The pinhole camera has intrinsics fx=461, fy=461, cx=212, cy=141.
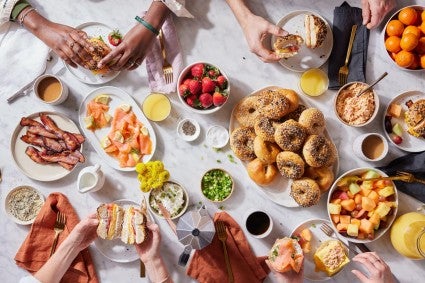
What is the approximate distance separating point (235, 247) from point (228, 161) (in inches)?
18.2

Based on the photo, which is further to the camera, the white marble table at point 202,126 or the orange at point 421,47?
the white marble table at point 202,126

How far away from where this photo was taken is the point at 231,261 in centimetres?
246

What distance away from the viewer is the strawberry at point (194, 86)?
2.37 meters

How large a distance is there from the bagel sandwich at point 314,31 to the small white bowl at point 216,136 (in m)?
0.63

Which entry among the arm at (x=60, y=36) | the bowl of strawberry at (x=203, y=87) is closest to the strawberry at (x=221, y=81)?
the bowl of strawberry at (x=203, y=87)

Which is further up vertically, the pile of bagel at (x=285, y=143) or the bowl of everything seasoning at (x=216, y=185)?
the pile of bagel at (x=285, y=143)

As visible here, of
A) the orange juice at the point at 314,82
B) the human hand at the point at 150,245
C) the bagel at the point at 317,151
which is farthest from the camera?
the orange juice at the point at 314,82

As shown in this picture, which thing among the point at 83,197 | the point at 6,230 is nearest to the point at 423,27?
the point at 83,197

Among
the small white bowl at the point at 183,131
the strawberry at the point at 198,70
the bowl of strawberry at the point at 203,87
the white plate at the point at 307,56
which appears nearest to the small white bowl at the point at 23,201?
the small white bowl at the point at 183,131

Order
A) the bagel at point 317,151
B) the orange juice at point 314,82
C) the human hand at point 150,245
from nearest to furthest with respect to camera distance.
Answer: the bagel at point 317,151 → the human hand at point 150,245 → the orange juice at point 314,82

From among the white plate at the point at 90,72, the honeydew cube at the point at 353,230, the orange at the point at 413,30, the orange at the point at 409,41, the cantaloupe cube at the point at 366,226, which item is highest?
the orange at the point at 413,30

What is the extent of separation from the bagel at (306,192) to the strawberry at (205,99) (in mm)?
603

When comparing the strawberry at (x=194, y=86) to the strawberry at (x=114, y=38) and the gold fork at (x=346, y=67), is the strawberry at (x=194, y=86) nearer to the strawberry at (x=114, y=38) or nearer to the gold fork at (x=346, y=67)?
the strawberry at (x=114, y=38)

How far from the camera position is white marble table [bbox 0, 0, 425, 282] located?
2490 millimetres
